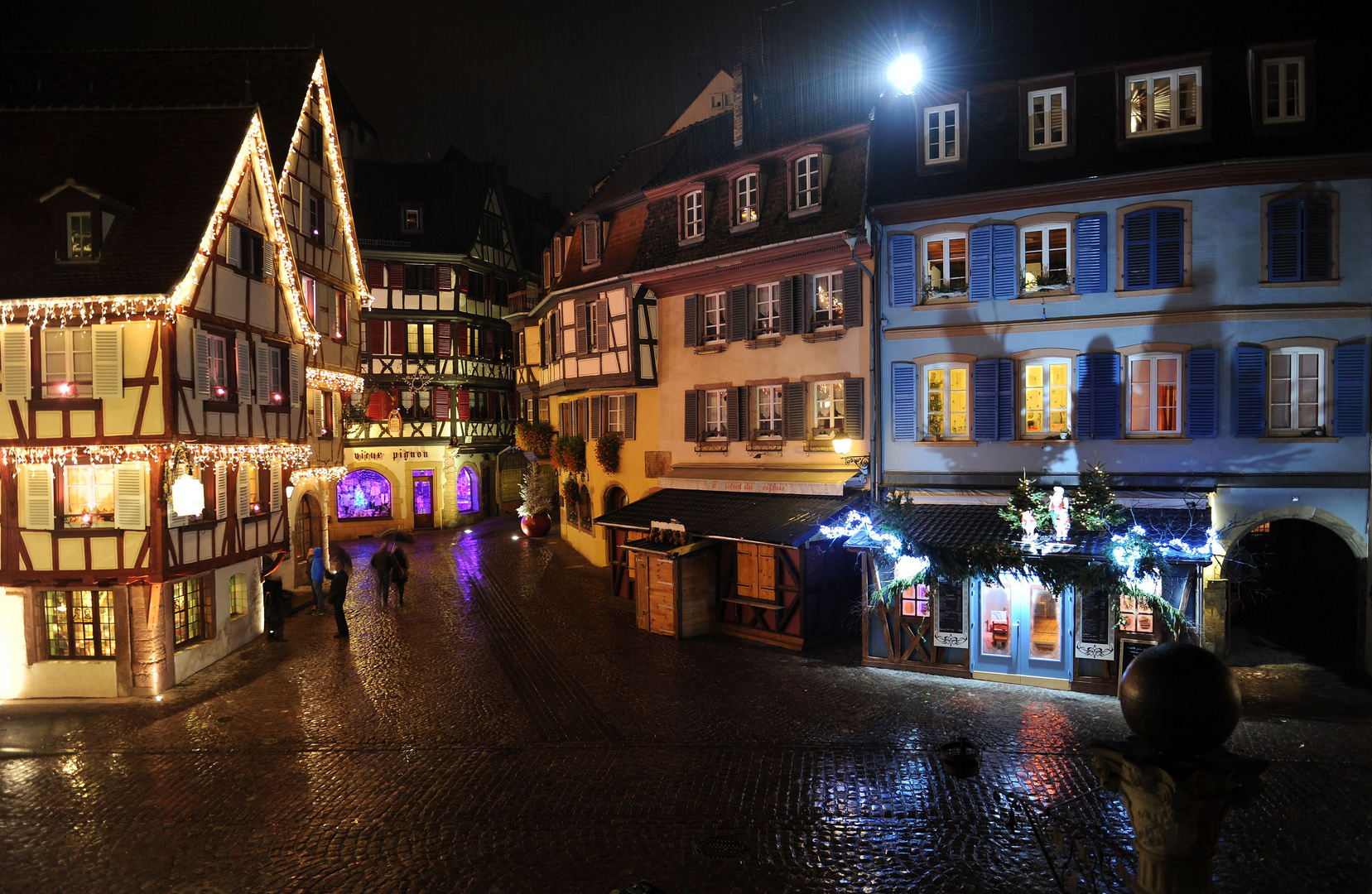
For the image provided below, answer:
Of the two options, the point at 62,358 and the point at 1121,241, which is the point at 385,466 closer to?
the point at 62,358

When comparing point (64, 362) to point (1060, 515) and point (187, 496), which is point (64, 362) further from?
point (1060, 515)

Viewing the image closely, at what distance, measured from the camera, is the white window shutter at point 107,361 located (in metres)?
15.2

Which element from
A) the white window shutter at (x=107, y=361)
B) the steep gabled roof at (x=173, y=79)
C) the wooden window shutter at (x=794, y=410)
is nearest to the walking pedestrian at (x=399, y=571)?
the white window shutter at (x=107, y=361)

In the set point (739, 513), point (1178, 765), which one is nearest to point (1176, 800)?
point (1178, 765)

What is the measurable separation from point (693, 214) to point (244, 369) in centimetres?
1192

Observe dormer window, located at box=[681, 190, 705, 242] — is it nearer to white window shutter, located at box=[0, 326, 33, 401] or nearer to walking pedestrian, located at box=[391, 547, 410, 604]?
walking pedestrian, located at box=[391, 547, 410, 604]

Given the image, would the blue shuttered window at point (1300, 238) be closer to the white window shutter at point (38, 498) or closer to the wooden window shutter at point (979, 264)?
the wooden window shutter at point (979, 264)

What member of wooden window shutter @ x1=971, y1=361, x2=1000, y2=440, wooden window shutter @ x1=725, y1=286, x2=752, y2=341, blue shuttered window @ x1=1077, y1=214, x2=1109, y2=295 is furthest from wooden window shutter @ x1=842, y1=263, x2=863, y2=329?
blue shuttered window @ x1=1077, y1=214, x2=1109, y2=295

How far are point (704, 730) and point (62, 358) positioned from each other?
43.1 ft

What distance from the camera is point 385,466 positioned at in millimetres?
37406

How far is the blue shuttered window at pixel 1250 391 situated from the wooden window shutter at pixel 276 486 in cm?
2006

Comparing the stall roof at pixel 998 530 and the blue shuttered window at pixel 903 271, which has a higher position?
the blue shuttered window at pixel 903 271

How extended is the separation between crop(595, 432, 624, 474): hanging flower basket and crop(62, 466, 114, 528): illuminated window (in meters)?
13.1

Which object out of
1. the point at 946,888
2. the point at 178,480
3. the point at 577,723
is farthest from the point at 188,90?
the point at 946,888
